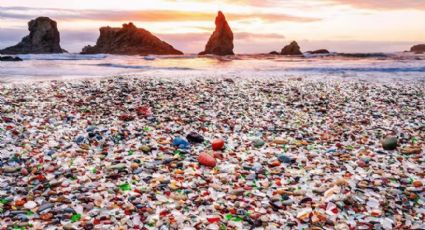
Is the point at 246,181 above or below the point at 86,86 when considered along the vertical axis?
below

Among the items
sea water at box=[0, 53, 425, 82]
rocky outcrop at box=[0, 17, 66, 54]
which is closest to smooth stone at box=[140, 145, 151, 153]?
sea water at box=[0, 53, 425, 82]

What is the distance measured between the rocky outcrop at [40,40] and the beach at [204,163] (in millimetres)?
87112

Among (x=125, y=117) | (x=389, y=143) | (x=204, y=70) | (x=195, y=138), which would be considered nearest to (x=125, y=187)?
(x=195, y=138)

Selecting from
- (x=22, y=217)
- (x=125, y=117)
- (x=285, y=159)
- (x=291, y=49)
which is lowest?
(x=22, y=217)

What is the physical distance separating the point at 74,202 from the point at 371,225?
4.55m

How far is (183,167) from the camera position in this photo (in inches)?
290

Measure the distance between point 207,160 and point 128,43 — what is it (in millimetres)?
92746

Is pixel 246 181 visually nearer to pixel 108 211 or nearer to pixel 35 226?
Answer: pixel 108 211

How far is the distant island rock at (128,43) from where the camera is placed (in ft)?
303

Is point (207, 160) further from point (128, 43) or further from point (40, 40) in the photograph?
point (40, 40)

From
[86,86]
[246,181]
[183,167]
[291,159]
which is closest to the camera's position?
[246,181]

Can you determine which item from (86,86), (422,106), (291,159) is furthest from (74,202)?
(422,106)

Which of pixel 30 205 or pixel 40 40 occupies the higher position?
pixel 40 40

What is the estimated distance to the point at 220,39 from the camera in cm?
10106
